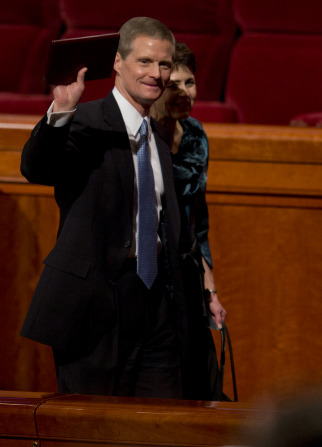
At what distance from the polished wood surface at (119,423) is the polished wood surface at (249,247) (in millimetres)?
731

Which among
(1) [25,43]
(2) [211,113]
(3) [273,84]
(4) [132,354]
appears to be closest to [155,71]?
(4) [132,354]

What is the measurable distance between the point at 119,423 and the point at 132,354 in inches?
14.0

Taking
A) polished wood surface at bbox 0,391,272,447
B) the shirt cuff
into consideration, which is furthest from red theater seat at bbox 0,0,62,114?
polished wood surface at bbox 0,391,272,447

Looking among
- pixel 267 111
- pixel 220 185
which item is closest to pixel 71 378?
pixel 220 185

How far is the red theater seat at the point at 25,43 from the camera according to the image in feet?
5.76

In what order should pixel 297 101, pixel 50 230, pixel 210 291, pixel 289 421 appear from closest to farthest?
pixel 289 421 → pixel 210 291 → pixel 50 230 → pixel 297 101

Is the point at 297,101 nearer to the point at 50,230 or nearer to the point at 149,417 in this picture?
the point at 50,230

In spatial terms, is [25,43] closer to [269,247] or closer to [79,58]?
[269,247]

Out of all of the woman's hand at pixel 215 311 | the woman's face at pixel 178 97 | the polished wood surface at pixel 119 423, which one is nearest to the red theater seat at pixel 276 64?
the woman's face at pixel 178 97

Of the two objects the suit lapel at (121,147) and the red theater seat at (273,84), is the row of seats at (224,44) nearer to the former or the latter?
the red theater seat at (273,84)

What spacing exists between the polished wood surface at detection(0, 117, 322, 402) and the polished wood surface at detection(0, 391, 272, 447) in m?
0.73

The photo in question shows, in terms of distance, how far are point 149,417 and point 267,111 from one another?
4.34ft

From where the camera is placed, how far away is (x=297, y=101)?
1671 millimetres

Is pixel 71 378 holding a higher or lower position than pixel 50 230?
lower
